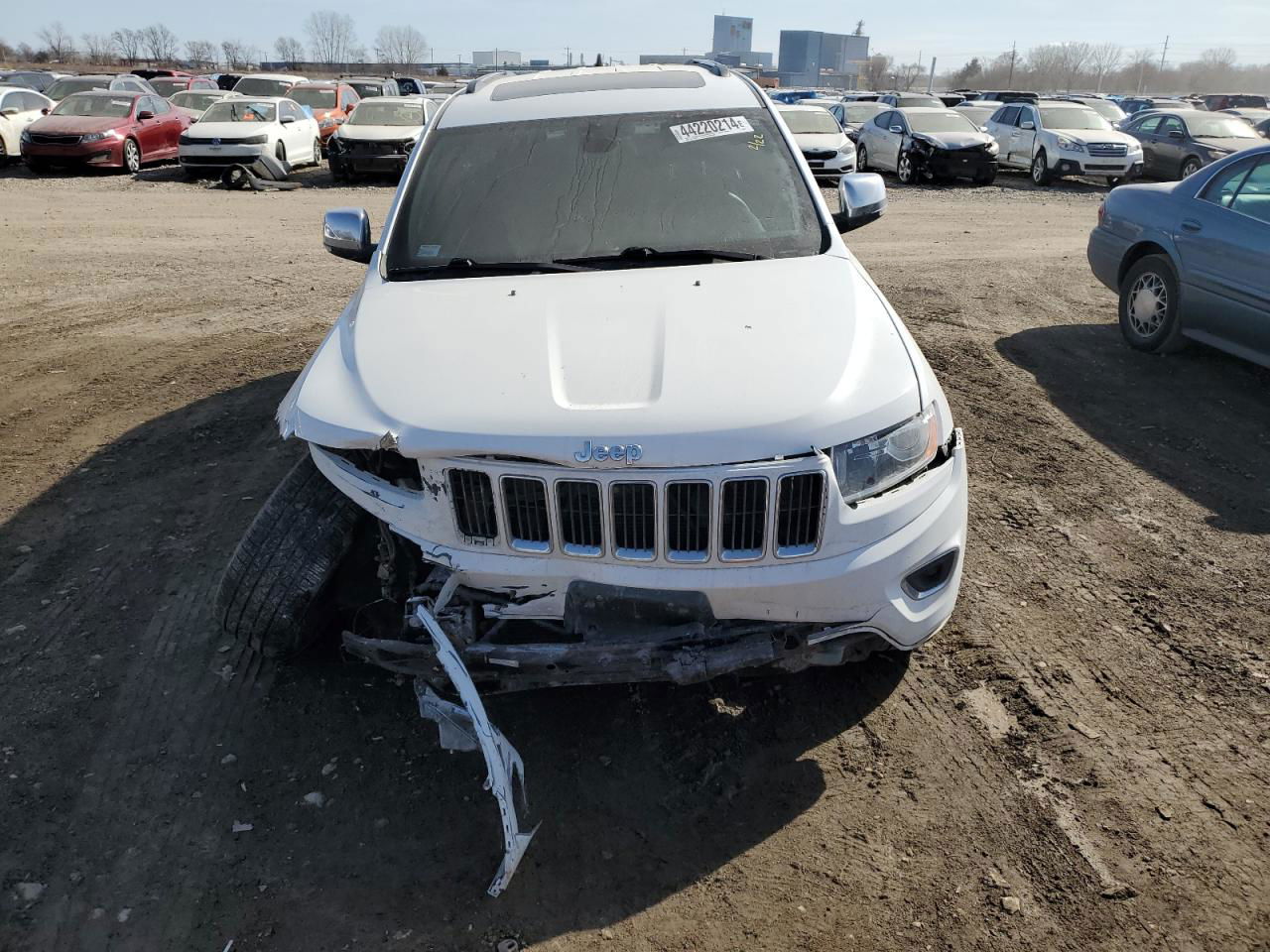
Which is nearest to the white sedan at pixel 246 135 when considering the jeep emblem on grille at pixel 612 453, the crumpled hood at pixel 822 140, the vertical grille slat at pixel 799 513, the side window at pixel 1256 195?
the crumpled hood at pixel 822 140

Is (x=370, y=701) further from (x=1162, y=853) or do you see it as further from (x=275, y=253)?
(x=275, y=253)

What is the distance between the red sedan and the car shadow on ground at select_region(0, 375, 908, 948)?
17069mm

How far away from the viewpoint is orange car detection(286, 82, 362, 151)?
73.7ft

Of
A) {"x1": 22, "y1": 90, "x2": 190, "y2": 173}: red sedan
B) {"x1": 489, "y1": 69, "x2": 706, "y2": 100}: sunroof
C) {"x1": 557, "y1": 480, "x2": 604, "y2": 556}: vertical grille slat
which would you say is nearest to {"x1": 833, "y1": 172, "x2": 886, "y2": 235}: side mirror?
{"x1": 489, "y1": 69, "x2": 706, "y2": 100}: sunroof

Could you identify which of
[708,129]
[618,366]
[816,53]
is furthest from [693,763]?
[816,53]

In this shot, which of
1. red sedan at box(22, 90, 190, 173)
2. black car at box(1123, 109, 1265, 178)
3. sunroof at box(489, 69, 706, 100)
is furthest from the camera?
black car at box(1123, 109, 1265, 178)

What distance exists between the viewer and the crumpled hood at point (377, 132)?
58.6 feet

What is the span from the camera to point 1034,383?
6.76 m

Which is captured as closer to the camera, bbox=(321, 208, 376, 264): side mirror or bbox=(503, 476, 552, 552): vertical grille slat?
bbox=(503, 476, 552, 552): vertical grille slat

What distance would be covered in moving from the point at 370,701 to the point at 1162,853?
2.56 metres

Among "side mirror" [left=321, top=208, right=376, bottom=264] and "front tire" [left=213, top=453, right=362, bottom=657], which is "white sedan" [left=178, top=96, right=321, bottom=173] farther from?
"front tire" [left=213, top=453, right=362, bottom=657]

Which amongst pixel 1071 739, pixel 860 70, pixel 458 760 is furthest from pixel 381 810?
pixel 860 70

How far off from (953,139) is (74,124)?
16.5m

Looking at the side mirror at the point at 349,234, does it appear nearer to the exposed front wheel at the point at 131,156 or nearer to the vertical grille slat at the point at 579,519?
the vertical grille slat at the point at 579,519
